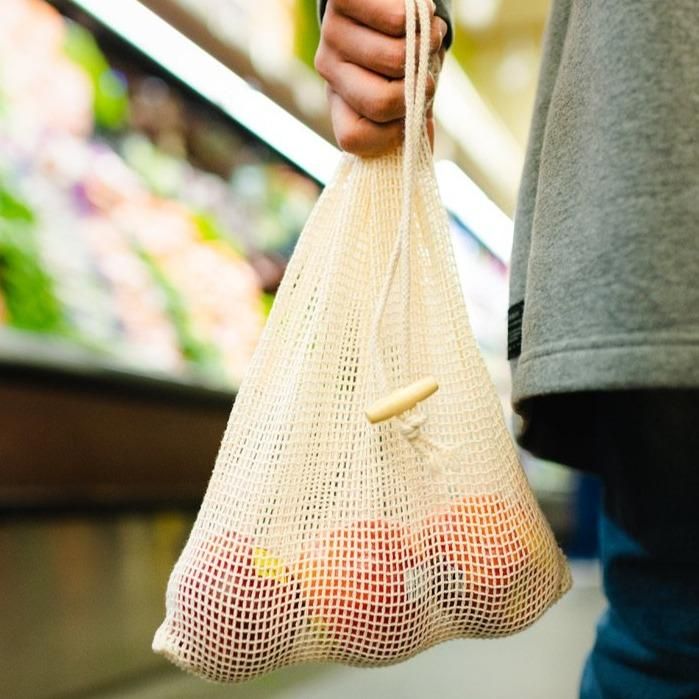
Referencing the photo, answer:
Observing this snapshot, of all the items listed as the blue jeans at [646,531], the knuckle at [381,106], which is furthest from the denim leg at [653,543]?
the knuckle at [381,106]

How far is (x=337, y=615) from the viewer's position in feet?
1.97

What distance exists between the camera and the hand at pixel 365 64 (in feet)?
2.12

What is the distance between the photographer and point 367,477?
0.64m

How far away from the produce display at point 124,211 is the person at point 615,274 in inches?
35.1

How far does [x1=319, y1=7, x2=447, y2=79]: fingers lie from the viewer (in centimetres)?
65

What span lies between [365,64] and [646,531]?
0.47m

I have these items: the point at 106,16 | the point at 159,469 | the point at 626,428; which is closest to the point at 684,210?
the point at 626,428

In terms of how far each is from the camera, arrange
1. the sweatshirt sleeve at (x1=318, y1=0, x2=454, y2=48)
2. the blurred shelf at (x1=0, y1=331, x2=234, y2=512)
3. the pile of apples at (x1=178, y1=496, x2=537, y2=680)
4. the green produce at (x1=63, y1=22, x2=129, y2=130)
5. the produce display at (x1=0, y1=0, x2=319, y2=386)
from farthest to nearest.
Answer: the green produce at (x1=63, y1=22, x2=129, y2=130) < the produce display at (x1=0, y1=0, x2=319, y2=386) < the blurred shelf at (x1=0, y1=331, x2=234, y2=512) < the sweatshirt sleeve at (x1=318, y1=0, x2=454, y2=48) < the pile of apples at (x1=178, y1=496, x2=537, y2=680)

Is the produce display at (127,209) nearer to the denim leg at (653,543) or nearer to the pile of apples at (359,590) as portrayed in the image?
the pile of apples at (359,590)

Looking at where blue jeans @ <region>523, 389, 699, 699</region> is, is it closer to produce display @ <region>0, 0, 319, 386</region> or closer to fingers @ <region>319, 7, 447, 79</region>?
fingers @ <region>319, 7, 447, 79</region>

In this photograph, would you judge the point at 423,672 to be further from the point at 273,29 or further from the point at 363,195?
the point at 273,29

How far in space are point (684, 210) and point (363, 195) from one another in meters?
0.29

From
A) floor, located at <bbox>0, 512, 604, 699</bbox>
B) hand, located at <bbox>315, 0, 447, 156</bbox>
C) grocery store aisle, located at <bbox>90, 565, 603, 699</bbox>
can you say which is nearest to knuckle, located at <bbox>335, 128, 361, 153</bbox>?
hand, located at <bbox>315, 0, 447, 156</bbox>

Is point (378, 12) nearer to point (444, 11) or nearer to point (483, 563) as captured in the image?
point (444, 11)
